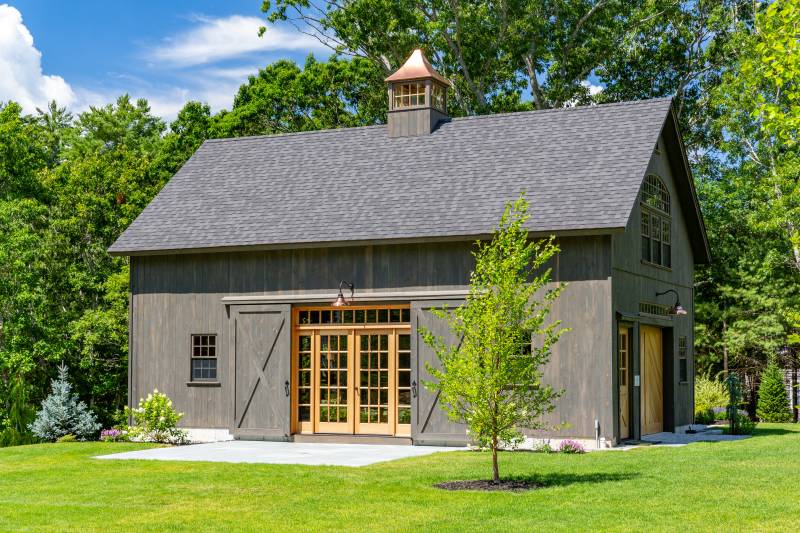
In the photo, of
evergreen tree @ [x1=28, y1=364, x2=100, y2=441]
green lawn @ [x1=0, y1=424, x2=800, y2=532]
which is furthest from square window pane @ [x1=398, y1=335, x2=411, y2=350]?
evergreen tree @ [x1=28, y1=364, x2=100, y2=441]

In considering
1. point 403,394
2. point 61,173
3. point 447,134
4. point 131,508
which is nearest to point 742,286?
point 447,134

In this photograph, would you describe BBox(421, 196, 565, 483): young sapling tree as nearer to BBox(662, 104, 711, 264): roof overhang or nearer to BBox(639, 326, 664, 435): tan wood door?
BBox(639, 326, 664, 435): tan wood door

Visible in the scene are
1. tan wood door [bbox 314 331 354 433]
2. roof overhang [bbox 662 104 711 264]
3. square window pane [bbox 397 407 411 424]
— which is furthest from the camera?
roof overhang [bbox 662 104 711 264]

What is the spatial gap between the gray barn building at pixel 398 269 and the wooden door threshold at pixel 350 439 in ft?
0.20

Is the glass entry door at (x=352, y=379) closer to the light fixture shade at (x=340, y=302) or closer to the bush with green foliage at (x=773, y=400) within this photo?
the light fixture shade at (x=340, y=302)

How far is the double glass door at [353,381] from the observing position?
20625 mm

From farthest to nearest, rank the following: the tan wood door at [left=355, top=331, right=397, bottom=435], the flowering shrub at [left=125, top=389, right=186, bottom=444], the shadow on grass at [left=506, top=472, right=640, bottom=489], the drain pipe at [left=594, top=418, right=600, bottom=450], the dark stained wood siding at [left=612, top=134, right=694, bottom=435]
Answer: the flowering shrub at [left=125, top=389, right=186, bottom=444] → the tan wood door at [left=355, top=331, right=397, bottom=435] → the dark stained wood siding at [left=612, top=134, right=694, bottom=435] → the drain pipe at [left=594, top=418, right=600, bottom=450] → the shadow on grass at [left=506, top=472, right=640, bottom=489]

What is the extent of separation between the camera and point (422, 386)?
787 inches

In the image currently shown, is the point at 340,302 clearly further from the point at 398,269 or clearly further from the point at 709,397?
the point at 709,397

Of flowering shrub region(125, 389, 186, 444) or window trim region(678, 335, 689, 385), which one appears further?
window trim region(678, 335, 689, 385)

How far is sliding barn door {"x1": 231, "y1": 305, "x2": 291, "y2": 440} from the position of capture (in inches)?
838

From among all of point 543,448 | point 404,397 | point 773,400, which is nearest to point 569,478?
point 543,448

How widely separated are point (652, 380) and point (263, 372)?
27.3ft

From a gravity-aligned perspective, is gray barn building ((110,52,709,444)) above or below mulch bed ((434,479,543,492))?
above
